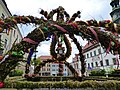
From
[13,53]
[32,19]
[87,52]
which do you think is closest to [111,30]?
[32,19]

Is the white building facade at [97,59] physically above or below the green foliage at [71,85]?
above

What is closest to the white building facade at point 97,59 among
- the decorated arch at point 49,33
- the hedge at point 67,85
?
the decorated arch at point 49,33

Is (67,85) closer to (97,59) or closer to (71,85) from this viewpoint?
(71,85)

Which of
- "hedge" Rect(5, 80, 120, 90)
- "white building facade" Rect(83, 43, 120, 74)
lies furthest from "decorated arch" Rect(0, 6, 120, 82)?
"white building facade" Rect(83, 43, 120, 74)

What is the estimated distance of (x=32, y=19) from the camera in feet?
15.2

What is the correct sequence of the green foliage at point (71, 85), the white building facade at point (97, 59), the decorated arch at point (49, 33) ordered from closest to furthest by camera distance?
the green foliage at point (71, 85) → the decorated arch at point (49, 33) → the white building facade at point (97, 59)

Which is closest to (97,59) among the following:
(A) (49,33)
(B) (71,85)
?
(A) (49,33)

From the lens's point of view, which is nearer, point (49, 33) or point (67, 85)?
point (67, 85)

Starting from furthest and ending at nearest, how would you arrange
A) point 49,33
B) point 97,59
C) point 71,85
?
point 97,59, point 49,33, point 71,85

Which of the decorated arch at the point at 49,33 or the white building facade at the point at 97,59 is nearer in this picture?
the decorated arch at the point at 49,33

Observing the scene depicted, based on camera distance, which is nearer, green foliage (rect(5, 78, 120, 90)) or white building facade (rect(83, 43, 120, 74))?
green foliage (rect(5, 78, 120, 90))

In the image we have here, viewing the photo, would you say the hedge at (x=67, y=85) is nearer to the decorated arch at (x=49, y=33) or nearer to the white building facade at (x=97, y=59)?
the decorated arch at (x=49, y=33)

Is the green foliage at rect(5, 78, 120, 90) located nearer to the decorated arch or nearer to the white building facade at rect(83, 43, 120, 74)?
the decorated arch

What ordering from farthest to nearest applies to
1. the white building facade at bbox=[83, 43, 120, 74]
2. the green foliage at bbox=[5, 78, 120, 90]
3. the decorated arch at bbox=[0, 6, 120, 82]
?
1. the white building facade at bbox=[83, 43, 120, 74]
2. the decorated arch at bbox=[0, 6, 120, 82]
3. the green foliage at bbox=[5, 78, 120, 90]
